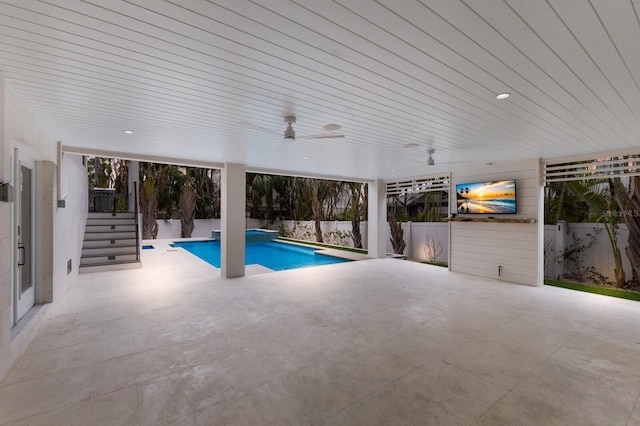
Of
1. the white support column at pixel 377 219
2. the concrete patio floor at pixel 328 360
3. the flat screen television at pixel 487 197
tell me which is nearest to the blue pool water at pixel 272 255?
the white support column at pixel 377 219

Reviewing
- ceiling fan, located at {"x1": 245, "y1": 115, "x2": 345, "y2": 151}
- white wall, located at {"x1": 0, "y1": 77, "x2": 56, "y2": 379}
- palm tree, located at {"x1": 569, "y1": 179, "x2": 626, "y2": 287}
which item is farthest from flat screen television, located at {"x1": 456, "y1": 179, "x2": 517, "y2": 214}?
white wall, located at {"x1": 0, "y1": 77, "x2": 56, "y2": 379}

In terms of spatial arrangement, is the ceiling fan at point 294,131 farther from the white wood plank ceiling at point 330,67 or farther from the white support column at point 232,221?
the white support column at point 232,221

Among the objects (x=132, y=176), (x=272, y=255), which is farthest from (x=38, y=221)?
(x=132, y=176)

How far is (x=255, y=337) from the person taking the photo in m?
3.35

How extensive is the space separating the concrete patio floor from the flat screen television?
6.28ft

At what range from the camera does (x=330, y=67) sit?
2.33 m

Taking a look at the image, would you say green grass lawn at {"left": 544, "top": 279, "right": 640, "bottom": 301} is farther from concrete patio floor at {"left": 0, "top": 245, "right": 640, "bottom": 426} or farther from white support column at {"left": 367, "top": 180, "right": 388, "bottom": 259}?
white support column at {"left": 367, "top": 180, "right": 388, "bottom": 259}

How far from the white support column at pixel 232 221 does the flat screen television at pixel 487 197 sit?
5.21 metres

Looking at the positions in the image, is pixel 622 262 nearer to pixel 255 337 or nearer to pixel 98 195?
pixel 255 337

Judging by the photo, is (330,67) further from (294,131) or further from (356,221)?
(356,221)

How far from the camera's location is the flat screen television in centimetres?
613

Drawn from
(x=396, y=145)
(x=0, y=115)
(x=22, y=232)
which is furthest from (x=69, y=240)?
(x=396, y=145)

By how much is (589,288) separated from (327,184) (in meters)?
9.70

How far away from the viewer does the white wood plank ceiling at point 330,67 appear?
171 centimetres
